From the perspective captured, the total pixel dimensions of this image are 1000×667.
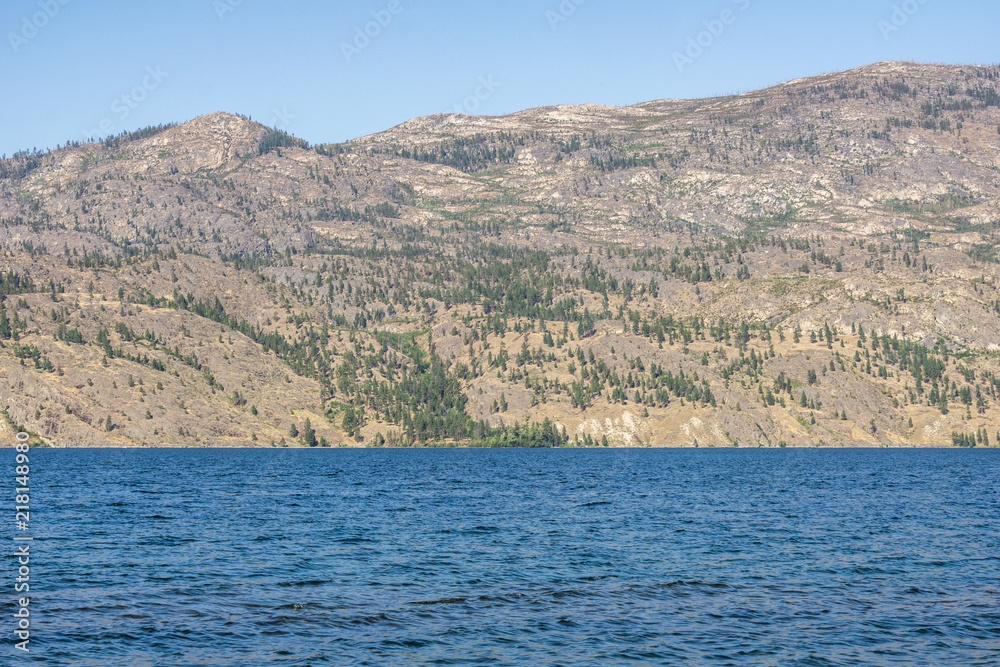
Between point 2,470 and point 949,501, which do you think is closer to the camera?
point 949,501

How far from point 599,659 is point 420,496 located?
297ft

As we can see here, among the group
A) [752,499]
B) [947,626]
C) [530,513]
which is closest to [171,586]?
[947,626]

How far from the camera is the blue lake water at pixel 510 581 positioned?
157ft

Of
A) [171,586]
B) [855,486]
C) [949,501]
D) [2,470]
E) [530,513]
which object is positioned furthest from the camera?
[2,470]

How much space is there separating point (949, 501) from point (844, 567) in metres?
65.7

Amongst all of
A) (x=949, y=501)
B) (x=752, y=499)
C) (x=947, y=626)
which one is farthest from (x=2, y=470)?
(x=947, y=626)

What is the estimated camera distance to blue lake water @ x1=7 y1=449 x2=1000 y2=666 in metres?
47.8

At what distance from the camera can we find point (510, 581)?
65.8m

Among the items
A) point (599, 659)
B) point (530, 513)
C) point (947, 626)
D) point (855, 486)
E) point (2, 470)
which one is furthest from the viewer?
point (2, 470)

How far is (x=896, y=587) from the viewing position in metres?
63.6

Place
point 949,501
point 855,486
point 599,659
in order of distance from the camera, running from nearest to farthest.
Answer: point 599,659, point 949,501, point 855,486

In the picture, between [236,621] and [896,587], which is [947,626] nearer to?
[896,587]

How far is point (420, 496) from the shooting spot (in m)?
135

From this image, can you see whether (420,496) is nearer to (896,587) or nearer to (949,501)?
(949,501)
